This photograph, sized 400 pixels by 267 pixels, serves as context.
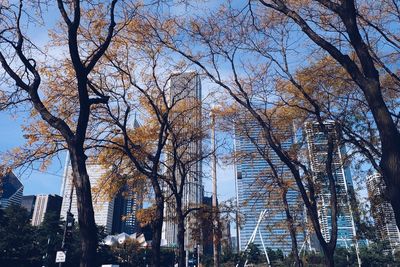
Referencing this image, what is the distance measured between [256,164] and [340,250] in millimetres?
58015

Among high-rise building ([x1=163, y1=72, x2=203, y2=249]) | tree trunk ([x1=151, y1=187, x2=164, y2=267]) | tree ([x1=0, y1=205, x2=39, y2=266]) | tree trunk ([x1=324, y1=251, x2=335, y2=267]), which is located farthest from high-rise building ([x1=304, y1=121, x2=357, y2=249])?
tree ([x1=0, y1=205, x2=39, y2=266])

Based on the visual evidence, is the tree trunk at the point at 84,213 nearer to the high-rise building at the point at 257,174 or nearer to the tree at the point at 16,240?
the high-rise building at the point at 257,174

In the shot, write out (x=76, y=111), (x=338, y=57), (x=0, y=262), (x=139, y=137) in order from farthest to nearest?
(x=0, y=262) → (x=139, y=137) → (x=76, y=111) → (x=338, y=57)

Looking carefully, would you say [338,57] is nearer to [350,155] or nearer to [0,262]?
[350,155]

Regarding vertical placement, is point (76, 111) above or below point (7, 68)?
above

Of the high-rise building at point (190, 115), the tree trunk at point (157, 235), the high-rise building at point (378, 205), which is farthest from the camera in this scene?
the high-rise building at point (378, 205)

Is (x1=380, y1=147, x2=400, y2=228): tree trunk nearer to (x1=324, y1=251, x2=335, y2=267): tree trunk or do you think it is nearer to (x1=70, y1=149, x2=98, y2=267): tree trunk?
(x1=70, y1=149, x2=98, y2=267): tree trunk

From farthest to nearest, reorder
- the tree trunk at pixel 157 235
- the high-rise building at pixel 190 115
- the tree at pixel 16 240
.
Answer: the tree at pixel 16 240 → the high-rise building at pixel 190 115 → the tree trunk at pixel 157 235

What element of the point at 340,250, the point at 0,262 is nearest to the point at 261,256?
the point at 340,250

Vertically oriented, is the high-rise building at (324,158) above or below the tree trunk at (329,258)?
above

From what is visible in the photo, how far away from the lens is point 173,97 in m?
16.5

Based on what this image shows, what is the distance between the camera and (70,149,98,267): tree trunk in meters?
6.91

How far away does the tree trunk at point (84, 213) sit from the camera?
691cm

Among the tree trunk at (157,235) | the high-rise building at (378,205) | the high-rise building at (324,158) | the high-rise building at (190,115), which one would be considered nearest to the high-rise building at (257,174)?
the high-rise building at (324,158)
